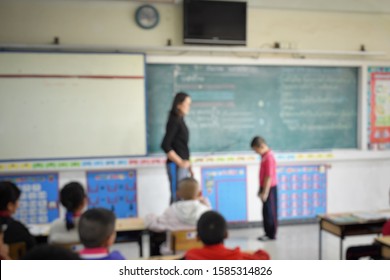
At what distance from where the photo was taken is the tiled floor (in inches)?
91.8

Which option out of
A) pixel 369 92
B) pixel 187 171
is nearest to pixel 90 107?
pixel 187 171

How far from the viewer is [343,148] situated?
232 centimetres

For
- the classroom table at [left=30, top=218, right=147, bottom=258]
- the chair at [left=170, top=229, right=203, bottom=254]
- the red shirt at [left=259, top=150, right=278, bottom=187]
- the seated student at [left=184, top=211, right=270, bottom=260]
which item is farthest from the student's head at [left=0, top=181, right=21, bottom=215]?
the red shirt at [left=259, top=150, right=278, bottom=187]

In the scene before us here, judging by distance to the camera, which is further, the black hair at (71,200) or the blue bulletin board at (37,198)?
the blue bulletin board at (37,198)

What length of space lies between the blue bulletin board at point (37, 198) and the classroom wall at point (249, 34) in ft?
0.71

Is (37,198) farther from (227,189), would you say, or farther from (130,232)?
(227,189)

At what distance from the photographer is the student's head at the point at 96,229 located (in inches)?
45.5

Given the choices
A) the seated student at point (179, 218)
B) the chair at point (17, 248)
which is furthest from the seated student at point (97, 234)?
the seated student at point (179, 218)

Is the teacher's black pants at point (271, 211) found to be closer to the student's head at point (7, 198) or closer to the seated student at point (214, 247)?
the seated student at point (214, 247)

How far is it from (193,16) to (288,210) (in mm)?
1673

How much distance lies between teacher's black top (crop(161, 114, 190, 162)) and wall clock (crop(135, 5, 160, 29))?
0.74 meters

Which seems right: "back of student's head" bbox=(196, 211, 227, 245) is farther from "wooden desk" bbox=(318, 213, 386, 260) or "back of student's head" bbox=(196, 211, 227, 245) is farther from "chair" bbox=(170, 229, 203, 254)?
"wooden desk" bbox=(318, 213, 386, 260)
